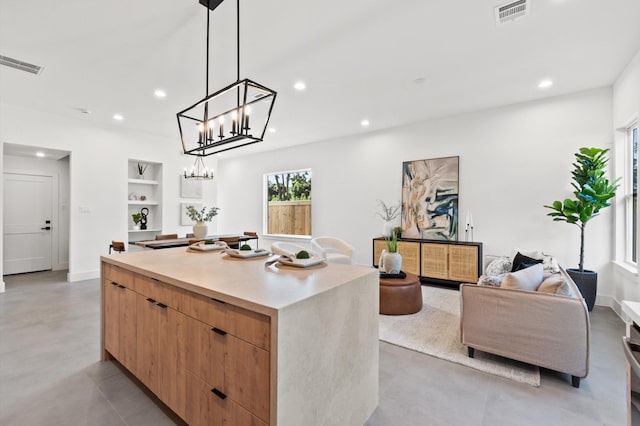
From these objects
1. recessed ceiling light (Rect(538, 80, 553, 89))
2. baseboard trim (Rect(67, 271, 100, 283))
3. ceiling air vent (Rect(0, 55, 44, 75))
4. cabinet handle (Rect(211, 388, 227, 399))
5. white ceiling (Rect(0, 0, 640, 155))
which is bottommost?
baseboard trim (Rect(67, 271, 100, 283))

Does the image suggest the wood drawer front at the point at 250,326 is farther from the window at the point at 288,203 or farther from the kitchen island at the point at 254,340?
the window at the point at 288,203

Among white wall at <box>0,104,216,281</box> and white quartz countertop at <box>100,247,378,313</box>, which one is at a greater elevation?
white wall at <box>0,104,216,281</box>

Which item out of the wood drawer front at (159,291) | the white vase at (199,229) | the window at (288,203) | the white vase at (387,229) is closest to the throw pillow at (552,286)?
the wood drawer front at (159,291)

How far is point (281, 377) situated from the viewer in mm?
1163

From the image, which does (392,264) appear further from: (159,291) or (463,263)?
(159,291)

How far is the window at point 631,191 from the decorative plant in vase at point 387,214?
120 inches

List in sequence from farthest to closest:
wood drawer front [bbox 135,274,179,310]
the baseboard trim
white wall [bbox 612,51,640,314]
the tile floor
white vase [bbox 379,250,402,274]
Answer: the baseboard trim → white vase [bbox 379,250,402,274] → white wall [bbox 612,51,640,314] → the tile floor → wood drawer front [bbox 135,274,179,310]

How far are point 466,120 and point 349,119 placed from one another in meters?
1.96

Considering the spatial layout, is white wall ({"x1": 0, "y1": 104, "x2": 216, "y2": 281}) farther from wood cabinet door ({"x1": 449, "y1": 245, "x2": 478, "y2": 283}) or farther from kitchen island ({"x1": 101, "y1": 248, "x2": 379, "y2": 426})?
wood cabinet door ({"x1": 449, "y1": 245, "x2": 478, "y2": 283})

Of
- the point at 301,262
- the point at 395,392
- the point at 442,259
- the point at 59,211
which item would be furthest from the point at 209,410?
the point at 59,211

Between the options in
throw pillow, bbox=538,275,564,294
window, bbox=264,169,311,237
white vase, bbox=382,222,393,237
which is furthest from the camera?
window, bbox=264,169,311,237

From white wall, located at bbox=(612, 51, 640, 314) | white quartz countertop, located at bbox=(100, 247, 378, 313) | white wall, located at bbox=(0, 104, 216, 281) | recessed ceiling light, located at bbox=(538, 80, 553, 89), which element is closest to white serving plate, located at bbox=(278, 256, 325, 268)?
white quartz countertop, located at bbox=(100, 247, 378, 313)

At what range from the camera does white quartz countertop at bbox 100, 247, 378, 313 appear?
1.32 m

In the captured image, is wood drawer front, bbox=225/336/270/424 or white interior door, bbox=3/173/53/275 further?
white interior door, bbox=3/173/53/275
